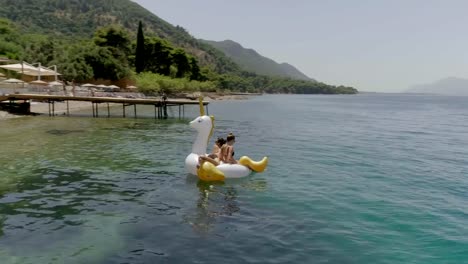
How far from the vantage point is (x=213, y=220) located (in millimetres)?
11438

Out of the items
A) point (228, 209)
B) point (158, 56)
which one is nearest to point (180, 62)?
point (158, 56)

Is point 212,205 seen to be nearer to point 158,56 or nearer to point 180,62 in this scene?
point 158,56

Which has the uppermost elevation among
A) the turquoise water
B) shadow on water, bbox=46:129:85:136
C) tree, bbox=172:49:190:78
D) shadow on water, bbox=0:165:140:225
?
tree, bbox=172:49:190:78

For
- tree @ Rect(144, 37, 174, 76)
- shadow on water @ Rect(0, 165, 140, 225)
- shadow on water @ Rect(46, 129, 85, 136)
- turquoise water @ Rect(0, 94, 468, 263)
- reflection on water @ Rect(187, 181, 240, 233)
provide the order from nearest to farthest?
turquoise water @ Rect(0, 94, 468, 263) < reflection on water @ Rect(187, 181, 240, 233) < shadow on water @ Rect(0, 165, 140, 225) < shadow on water @ Rect(46, 129, 85, 136) < tree @ Rect(144, 37, 174, 76)

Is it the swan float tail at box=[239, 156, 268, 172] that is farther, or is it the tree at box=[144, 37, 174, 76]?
the tree at box=[144, 37, 174, 76]

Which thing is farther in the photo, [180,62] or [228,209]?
[180,62]

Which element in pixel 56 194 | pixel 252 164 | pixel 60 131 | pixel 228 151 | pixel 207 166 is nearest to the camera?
pixel 56 194

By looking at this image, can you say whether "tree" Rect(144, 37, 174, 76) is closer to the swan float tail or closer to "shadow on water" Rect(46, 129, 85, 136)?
"shadow on water" Rect(46, 129, 85, 136)

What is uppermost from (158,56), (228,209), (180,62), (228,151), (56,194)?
(158,56)

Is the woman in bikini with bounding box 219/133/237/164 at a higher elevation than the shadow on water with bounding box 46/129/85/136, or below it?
higher

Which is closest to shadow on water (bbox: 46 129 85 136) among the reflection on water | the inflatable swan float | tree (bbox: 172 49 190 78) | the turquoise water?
the turquoise water

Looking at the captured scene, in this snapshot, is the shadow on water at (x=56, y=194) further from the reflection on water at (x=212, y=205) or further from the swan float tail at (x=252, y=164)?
the swan float tail at (x=252, y=164)

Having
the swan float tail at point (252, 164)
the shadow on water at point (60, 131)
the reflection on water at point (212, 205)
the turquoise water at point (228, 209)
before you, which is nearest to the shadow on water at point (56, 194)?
the turquoise water at point (228, 209)

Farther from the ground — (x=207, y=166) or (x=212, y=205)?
(x=207, y=166)
